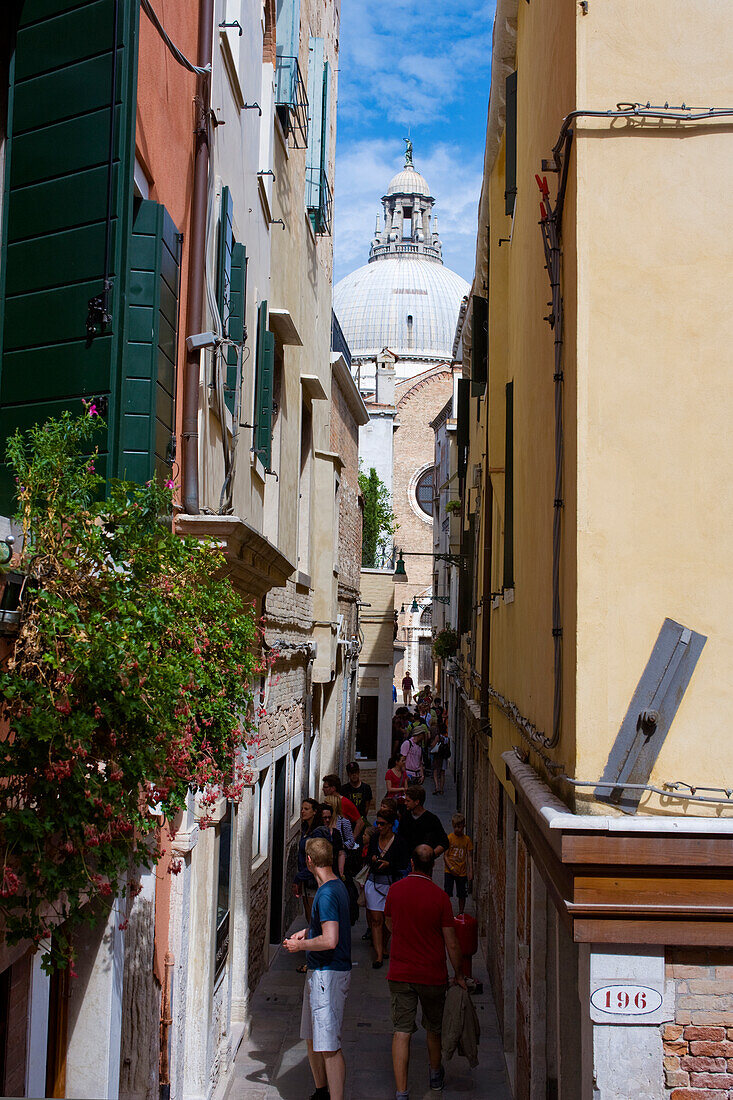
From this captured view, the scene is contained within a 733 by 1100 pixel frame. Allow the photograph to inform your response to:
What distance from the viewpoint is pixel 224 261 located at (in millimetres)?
6121

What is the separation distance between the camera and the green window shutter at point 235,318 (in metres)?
6.50

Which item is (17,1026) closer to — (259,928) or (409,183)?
(259,928)

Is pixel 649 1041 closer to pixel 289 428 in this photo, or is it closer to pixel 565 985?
pixel 565 985

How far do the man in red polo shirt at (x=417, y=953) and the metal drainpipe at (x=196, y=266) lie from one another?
302cm

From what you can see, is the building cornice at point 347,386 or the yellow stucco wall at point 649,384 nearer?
the yellow stucco wall at point 649,384

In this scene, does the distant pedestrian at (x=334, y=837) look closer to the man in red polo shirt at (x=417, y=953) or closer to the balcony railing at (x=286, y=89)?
the man in red polo shirt at (x=417, y=953)

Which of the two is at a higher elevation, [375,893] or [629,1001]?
[629,1001]

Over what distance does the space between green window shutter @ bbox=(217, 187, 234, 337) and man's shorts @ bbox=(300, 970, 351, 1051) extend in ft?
12.4

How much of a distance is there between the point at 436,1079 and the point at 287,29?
7.76 meters

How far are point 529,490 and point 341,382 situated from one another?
39.1 feet

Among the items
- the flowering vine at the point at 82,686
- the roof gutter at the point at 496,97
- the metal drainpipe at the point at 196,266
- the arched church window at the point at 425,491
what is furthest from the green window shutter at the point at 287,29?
the arched church window at the point at 425,491

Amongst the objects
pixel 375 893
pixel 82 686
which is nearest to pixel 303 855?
pixel 375 893

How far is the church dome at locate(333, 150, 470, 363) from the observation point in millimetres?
80062

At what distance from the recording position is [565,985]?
517 cm
